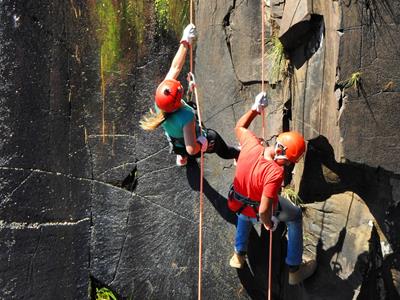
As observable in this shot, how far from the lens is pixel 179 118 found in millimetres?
4594

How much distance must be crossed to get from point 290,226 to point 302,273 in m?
0.46

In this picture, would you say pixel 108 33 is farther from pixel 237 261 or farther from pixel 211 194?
pixel 237 261

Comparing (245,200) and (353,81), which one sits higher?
(353,81)

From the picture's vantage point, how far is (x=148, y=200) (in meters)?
5.39

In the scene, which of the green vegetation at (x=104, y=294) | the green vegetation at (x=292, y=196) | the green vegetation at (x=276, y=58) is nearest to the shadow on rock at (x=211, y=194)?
the green vegetation at (x=292, y=196)

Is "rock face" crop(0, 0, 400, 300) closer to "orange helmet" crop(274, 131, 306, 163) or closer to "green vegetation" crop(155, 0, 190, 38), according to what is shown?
"green vegetation" crop(155, 0, 190, 38)

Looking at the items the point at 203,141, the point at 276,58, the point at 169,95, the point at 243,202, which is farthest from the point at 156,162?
the point at 276,58

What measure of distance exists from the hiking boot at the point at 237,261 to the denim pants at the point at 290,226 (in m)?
0.24

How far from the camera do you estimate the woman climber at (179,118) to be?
4.43 metres

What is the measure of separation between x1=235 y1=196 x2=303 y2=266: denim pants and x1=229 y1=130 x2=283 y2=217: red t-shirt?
284mm

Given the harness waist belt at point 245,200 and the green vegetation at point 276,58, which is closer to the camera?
the harness waist belt at point 245,200

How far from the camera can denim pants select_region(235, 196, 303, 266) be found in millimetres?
4809

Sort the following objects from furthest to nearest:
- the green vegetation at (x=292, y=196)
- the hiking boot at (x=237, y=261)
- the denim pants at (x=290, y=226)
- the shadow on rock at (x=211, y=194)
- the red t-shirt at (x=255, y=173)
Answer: the shadow on rock at (x=211, y=194) < the hiking boot at (x=237, y=261) < the green vegetation at (x=292, y=196) < the denim pants at (x=290, y=226) < the red t-shirt at (x=255, y=173)

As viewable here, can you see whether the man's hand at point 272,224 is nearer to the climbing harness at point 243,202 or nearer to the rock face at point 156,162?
the climbing harness at point 243,202
